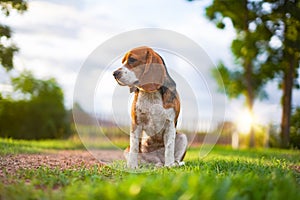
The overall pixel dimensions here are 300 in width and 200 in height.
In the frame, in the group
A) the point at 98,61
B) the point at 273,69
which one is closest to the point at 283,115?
the point at 273,69

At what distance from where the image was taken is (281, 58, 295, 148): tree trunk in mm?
12219

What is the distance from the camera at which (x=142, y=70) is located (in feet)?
15.9

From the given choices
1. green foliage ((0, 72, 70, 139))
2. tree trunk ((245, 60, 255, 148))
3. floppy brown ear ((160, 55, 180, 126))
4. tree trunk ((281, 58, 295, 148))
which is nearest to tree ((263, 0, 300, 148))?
tree trunk ((281, 58, 295, 148))

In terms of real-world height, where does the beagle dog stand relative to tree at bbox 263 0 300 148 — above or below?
below

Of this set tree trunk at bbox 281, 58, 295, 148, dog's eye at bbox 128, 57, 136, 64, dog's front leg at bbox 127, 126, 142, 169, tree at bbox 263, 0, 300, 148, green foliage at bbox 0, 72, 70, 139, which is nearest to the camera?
dog's eye at bbox 128, 57, 136, 64

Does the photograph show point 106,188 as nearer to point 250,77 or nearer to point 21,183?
point 21,183

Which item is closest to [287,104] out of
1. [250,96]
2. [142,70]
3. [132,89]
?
[250,96]

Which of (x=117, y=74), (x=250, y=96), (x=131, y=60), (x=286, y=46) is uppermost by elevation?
(x=286, y=46)

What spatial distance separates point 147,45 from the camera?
5168mm

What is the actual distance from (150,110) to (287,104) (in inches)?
337

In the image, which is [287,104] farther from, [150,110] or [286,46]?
[150,110]

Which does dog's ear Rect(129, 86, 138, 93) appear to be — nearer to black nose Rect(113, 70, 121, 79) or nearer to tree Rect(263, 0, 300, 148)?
black nose Rect(113, 70, 121, 79)

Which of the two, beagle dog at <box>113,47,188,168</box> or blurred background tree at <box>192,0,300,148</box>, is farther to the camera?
blurred background tree at <box>192,0,300,148</box>

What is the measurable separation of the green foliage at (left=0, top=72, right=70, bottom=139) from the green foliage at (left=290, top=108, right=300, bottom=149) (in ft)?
27.7
